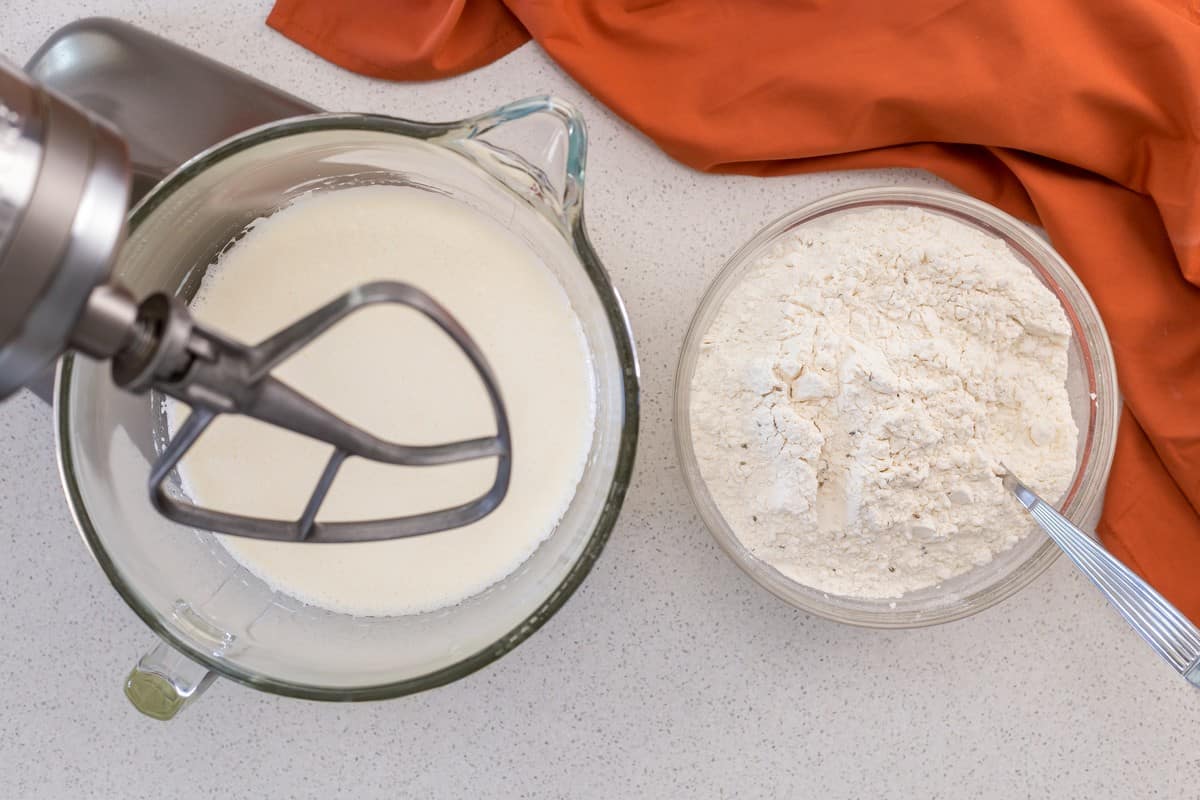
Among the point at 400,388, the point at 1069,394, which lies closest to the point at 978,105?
the point at 1069,394

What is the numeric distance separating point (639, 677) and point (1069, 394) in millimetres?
428

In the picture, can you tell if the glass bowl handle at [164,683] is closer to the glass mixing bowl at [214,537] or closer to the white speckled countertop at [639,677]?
the glass mixing bowl at [214,537]

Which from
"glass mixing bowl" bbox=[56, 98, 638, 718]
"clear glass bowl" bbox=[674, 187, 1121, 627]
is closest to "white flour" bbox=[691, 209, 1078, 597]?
"clear glass bowl" bbox=[674, 187, 1121, 627]

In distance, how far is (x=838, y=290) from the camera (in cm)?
71

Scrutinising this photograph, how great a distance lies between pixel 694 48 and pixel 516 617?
0.49 meters

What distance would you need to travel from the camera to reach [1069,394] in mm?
774

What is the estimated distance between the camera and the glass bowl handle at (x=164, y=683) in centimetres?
64

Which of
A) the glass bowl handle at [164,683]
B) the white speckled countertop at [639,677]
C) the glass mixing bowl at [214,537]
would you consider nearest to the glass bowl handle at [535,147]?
the glass mixing bowl at [214,537]

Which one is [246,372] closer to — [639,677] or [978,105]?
[639,677]

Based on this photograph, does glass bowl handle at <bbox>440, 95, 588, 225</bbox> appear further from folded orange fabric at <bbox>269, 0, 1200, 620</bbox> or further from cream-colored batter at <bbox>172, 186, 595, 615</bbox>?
folded orange fabric at <bbox>269, 0, 1200, 620</bbox>

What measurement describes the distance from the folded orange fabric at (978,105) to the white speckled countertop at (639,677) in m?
0.03

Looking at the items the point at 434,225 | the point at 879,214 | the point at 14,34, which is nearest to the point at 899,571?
the point at 879,214

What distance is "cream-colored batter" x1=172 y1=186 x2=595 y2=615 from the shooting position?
62cm

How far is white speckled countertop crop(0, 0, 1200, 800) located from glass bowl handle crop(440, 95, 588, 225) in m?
0.17
